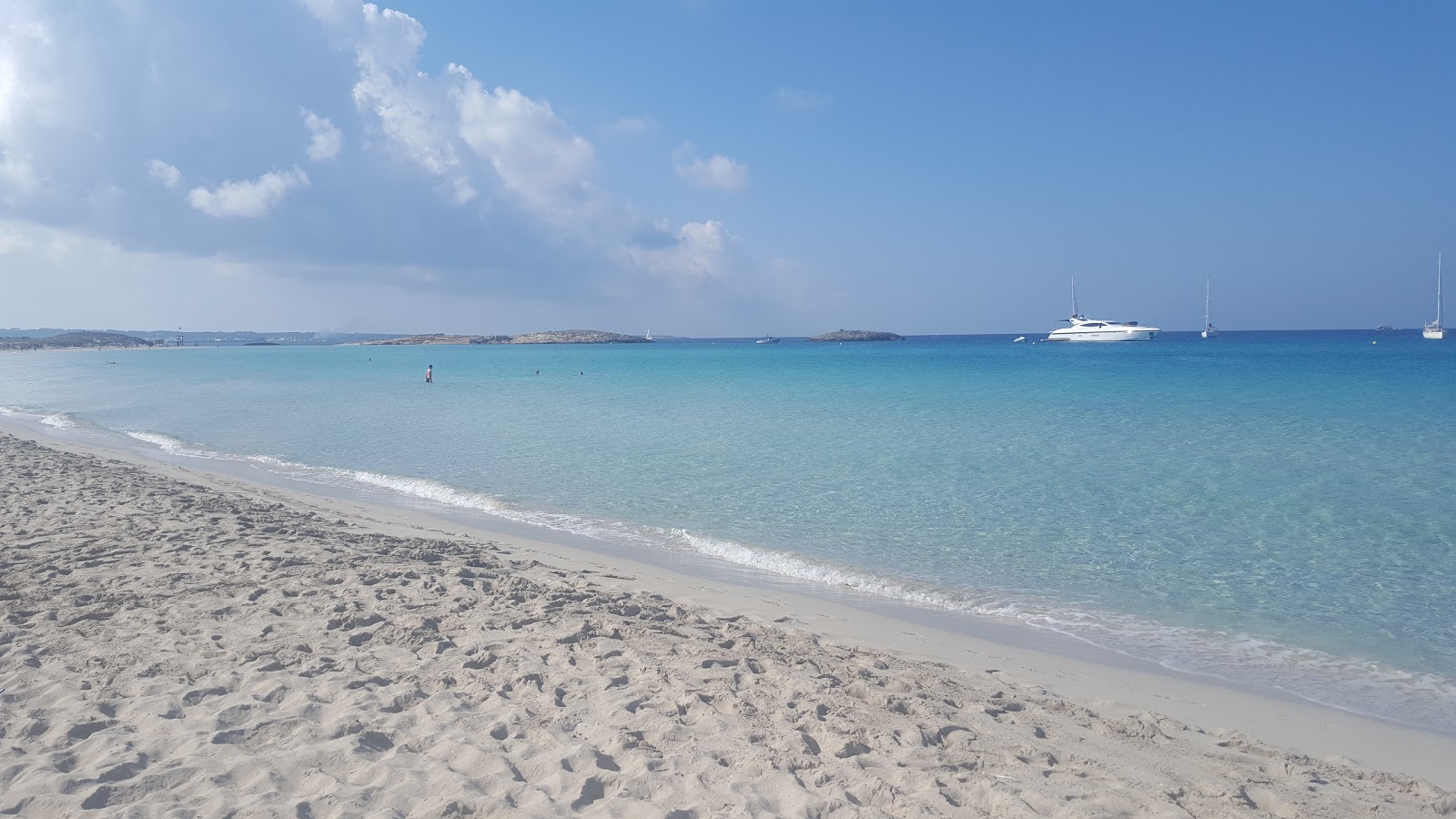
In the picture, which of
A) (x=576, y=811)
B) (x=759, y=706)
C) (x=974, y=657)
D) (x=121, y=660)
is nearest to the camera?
(x=576, y=811)

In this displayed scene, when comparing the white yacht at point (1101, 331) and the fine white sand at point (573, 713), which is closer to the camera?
the fine white sand at point (573, 713)

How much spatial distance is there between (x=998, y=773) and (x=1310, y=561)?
763 cm

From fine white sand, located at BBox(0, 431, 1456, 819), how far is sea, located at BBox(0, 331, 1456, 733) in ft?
Result: 4.91

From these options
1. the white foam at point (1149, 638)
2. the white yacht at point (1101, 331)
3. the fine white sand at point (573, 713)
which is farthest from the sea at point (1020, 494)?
the white yacht at point (1101, 331)

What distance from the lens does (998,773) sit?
4.25 m

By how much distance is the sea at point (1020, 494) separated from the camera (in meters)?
7.61

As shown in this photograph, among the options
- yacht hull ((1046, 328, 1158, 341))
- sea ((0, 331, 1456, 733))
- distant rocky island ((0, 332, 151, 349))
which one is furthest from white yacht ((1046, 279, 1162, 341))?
distant rocky island ((0, 332, 151, 349))

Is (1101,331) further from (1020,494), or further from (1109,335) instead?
(1020,494)

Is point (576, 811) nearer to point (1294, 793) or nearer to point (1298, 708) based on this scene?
point (1294, 793)

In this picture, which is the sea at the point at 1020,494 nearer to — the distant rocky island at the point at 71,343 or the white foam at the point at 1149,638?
the white foam at the point at 1149,638

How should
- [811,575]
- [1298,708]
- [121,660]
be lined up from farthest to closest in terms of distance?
1. [811,575]
2. [1298,708]
3. [121,660]

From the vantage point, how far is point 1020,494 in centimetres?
1348

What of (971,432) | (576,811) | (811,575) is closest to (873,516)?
(811,575)

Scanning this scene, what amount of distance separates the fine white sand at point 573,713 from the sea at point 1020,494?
150 centimetres
